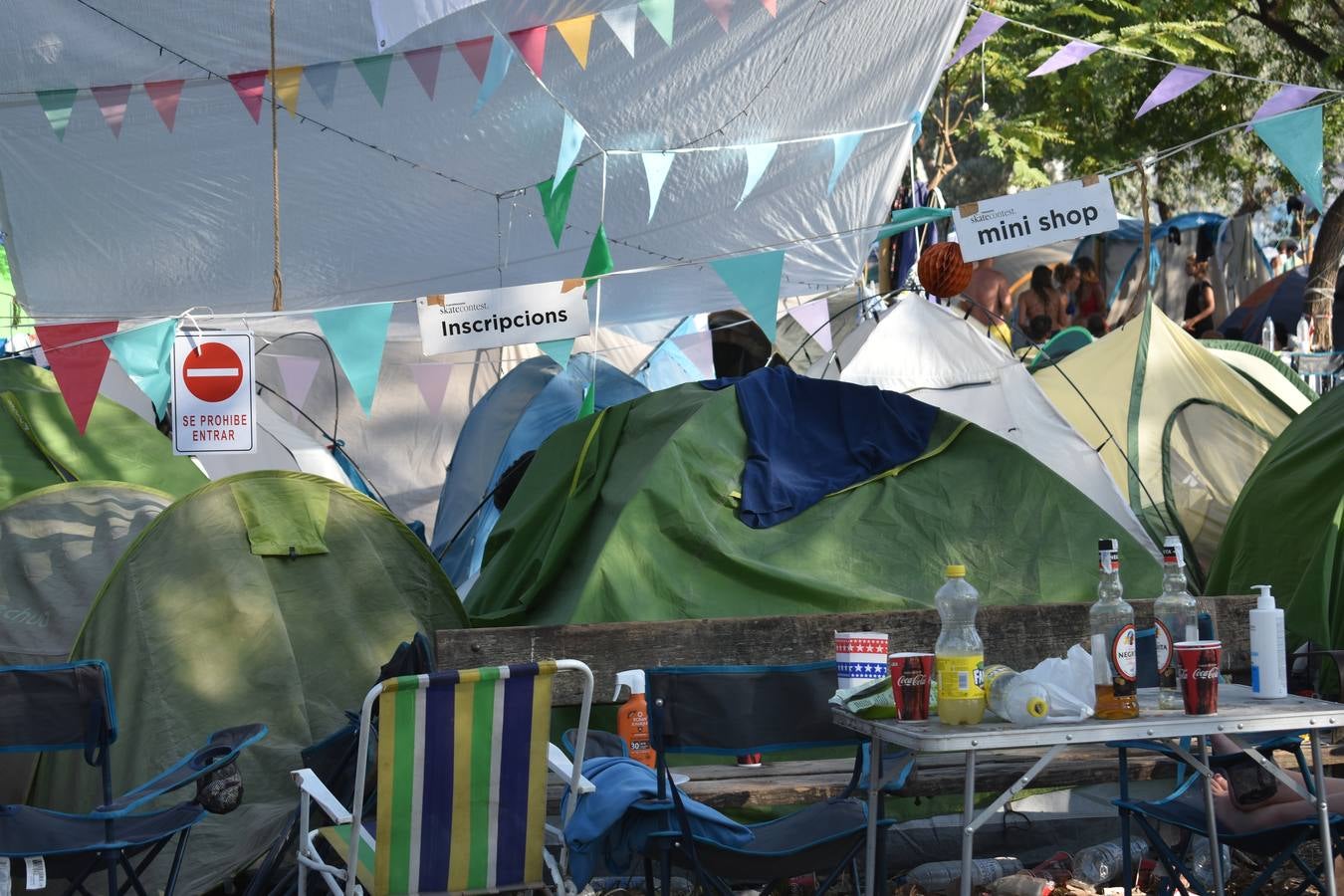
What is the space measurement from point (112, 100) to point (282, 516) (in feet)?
16.9

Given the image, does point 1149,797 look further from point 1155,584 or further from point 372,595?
point 372,595

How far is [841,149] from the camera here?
9195mm

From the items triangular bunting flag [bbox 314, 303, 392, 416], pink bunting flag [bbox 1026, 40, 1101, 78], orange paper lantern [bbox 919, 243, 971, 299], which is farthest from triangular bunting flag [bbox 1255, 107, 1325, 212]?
triangular bunting flag [bbox 314, 303, 392, 416]

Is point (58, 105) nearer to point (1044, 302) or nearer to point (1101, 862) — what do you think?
point (1101, 862)

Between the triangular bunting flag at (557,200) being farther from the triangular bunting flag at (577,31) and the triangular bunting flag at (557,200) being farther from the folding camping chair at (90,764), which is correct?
the folding camping chair at (90,764)

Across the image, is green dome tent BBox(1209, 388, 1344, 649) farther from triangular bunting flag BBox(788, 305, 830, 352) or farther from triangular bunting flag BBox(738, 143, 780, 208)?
triangular bunting flag BBox(788, 305, 830, 352)

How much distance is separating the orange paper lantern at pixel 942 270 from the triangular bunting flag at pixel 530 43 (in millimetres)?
2649

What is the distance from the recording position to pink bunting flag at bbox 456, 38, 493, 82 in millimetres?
8500

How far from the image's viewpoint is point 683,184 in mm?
9539

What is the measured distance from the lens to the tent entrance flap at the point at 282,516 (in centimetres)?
459

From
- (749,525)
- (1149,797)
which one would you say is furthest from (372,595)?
(1149,797)

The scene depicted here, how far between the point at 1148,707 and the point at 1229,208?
27.9 m

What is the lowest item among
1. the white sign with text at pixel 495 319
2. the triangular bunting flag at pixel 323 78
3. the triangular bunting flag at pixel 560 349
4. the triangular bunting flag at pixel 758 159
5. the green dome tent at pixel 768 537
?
the green dome tent at pixel 768 537

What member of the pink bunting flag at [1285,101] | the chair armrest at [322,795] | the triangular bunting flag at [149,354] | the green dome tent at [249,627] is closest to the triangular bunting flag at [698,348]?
the pink bunting flag at [1285,101]
